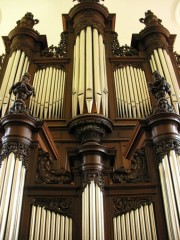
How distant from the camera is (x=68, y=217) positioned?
11.9 feet

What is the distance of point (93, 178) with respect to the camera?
12.4ft

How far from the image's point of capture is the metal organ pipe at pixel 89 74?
5.97 meters

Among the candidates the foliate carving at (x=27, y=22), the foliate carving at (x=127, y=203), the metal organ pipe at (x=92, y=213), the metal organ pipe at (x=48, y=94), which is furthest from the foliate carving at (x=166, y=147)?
the foliate carving at (x=27, y=22)

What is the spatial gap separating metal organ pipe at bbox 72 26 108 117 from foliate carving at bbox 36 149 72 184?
1837mm

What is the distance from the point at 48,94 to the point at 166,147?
10.4 feet

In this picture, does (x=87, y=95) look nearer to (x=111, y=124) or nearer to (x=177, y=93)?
(x=111, y=124)

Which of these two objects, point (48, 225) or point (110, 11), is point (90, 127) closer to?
point (48, 225)

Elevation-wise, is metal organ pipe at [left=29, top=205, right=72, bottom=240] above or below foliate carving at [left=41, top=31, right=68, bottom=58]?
below

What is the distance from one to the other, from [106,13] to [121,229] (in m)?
5.96

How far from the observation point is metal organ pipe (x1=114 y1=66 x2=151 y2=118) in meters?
6.26

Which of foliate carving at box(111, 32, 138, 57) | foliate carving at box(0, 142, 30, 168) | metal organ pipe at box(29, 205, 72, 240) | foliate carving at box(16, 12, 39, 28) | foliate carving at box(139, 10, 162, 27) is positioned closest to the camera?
metal organ pipe at box(29, 205, 72, 240)

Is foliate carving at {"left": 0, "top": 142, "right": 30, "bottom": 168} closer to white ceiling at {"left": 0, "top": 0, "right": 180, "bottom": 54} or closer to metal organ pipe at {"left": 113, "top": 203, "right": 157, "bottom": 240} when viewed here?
metal organ pipe at {"left": 113, "top": 203, "right": 157, "bottom": 240}

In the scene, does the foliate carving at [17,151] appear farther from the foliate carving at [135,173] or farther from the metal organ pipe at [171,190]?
the metal organ pipe at [171,190]

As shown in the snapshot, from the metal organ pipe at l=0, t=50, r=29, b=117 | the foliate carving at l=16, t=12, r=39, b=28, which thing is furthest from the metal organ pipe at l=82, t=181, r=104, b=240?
the foliate carving at l=16, t=12, r=39, b=28
